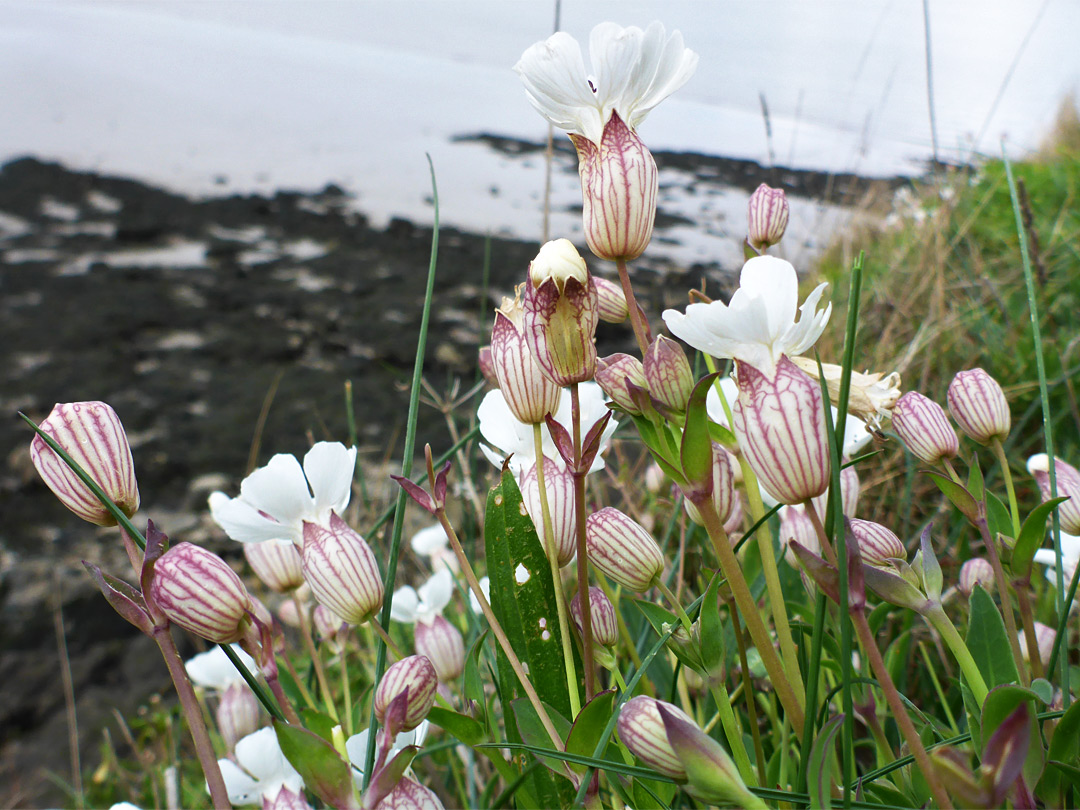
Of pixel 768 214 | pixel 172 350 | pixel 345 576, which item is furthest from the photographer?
pixel 172 350

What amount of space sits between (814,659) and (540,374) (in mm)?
200

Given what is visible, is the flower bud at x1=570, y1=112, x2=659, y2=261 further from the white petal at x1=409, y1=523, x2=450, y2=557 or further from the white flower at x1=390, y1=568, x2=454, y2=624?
the white petal at x1=409, y1=523, x2=450, y2=557

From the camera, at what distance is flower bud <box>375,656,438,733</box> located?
1.14ft

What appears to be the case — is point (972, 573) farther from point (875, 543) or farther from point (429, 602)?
point (429, 602)

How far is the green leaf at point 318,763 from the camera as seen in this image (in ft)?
1.03

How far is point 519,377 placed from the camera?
43 centimetres

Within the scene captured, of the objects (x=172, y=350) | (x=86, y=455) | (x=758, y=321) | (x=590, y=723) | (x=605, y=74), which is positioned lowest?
(x=172, y=350)

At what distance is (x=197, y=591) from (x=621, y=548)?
0.23 m

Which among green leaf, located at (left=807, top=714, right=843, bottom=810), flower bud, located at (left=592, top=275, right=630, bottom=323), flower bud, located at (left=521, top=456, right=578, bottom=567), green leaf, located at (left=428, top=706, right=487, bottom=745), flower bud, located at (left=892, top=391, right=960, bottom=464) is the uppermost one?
flower bud, located at (left=592, top=275, right=630, bottom=323)

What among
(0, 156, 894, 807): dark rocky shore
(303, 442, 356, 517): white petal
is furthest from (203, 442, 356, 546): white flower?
(0, 156, 894, 807): dark rocky shore

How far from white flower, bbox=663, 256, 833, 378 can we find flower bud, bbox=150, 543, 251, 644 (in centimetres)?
24

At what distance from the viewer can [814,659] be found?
0.33 m

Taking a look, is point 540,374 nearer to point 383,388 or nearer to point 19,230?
point 383,388

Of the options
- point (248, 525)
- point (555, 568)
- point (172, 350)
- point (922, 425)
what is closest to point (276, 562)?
point (248, 525)
